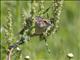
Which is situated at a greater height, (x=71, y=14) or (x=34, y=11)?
(x=34, y=11)

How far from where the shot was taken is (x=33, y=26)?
2426 millimetres

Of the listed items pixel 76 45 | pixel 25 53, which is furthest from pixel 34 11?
pixel 76 45

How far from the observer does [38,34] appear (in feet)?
8.14

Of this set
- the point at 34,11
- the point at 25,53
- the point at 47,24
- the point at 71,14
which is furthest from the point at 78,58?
the point at 71,14

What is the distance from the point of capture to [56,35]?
4629 mm

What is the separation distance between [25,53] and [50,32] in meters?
1.19

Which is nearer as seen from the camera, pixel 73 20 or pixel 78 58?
pixel 78 58

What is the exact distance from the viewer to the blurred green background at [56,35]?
3.70 meters

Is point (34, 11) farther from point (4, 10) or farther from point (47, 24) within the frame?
point (4, 10)

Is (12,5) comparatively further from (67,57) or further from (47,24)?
(47,24)

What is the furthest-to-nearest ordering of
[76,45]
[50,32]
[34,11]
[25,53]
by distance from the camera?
1. [76,45]
2. [25,53]
3. [50,32]
4. [34,11]

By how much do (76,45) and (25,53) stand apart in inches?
37.8

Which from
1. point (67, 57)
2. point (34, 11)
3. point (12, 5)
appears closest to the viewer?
point (34, 11)

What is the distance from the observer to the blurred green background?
3.70m
